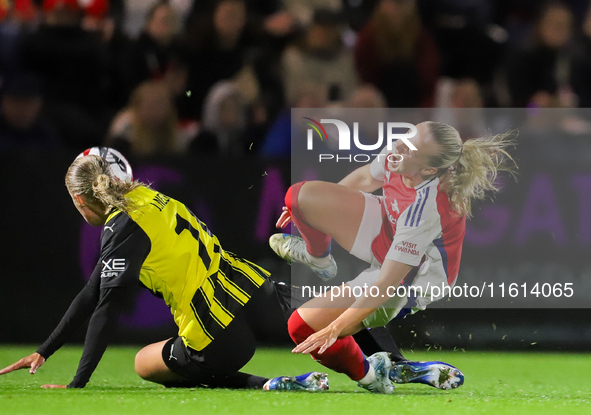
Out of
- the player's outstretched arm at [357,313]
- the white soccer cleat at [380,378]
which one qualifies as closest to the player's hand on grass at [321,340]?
the player's outstretched arm at [357,313]

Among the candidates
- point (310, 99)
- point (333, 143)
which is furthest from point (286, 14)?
point (333, 143)

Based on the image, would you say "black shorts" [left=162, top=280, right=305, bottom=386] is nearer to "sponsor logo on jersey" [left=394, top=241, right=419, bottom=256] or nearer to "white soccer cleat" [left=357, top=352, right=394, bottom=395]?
"white soccer cleat" [left=357, top=352, right=394, bottom=395]

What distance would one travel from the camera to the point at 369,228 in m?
Answer: 4.97

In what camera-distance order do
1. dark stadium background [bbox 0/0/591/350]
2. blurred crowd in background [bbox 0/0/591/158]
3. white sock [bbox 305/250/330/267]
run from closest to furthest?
white sock [bbox 305/250/330/267]
dark stadium background [bbox 0/0/591/350]
blurred crowd in background [bbox 0/0/591/158]

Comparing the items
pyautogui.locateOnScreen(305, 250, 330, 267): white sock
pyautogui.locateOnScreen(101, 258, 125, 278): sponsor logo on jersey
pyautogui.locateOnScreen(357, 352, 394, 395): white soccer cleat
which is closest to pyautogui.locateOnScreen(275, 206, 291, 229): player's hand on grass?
pyautogui.locateOnScreen(305, 250, 330, 267): white sock

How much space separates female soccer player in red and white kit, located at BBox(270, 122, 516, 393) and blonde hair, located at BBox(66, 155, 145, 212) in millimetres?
1085

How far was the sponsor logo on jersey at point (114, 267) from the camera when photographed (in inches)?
169

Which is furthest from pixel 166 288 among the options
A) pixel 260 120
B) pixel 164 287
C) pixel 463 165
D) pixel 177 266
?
pixel 260 120

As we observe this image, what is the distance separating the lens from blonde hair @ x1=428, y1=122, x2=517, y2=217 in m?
4.80

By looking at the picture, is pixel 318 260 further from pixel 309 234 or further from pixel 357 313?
pixel 357 313

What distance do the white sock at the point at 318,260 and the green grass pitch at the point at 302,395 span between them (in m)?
0.68

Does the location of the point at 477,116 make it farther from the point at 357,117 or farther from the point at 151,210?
the point at 151,210

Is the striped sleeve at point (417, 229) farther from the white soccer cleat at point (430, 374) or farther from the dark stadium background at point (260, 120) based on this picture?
the dark stadium background at point (260, 120)

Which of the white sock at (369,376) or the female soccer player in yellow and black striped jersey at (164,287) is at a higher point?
the female soccer player in yellow and black striped jersey at (164,287)
